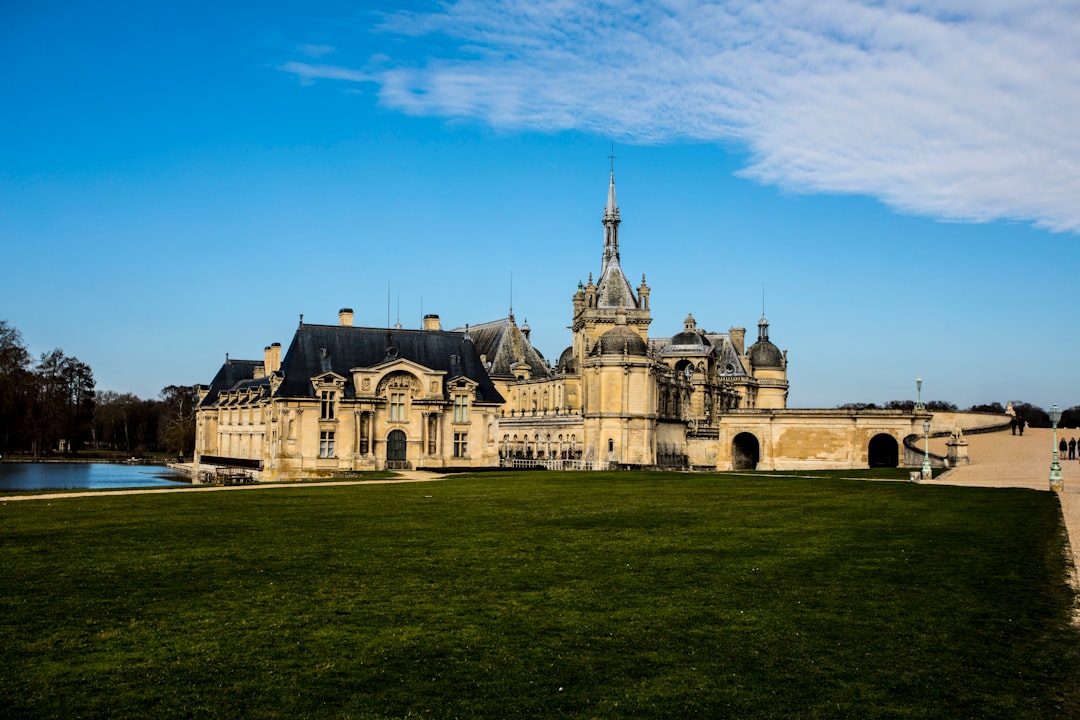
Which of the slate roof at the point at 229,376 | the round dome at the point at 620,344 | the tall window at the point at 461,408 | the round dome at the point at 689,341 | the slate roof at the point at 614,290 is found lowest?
the tall window at the point at 461,408

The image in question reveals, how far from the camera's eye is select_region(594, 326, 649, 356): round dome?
253 feet

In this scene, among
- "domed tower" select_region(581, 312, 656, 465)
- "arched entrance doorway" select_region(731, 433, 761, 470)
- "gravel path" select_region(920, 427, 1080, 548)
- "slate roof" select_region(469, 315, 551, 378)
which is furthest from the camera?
"slate roof" select_region(469, 315, 551, 378)

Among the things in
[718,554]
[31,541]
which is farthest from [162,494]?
[718,554]

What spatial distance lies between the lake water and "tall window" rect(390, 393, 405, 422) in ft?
46.8

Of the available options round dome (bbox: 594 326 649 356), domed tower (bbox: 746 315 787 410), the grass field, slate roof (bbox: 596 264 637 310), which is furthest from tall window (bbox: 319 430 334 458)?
domed tower (bbox: 746 315 787 410)

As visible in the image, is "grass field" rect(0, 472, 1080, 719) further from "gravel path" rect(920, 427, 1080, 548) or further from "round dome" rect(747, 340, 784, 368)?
→ "round dome" rect(747, 340, 784, 368)

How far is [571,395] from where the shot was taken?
91188 millimetres

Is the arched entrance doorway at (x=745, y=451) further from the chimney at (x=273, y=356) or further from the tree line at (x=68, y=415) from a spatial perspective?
the tree line at (x=68, y=415)

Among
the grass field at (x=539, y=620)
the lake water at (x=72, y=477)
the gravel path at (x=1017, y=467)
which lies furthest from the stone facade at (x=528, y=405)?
the grass field at (x=539, y=620)

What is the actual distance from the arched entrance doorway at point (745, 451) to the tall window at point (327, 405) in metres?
29.1

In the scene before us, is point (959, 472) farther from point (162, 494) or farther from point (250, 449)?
point (250, 449)

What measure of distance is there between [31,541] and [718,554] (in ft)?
44.8

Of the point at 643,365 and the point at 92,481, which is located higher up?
the point at 643,365

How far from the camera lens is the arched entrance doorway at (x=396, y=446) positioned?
66062 mm
